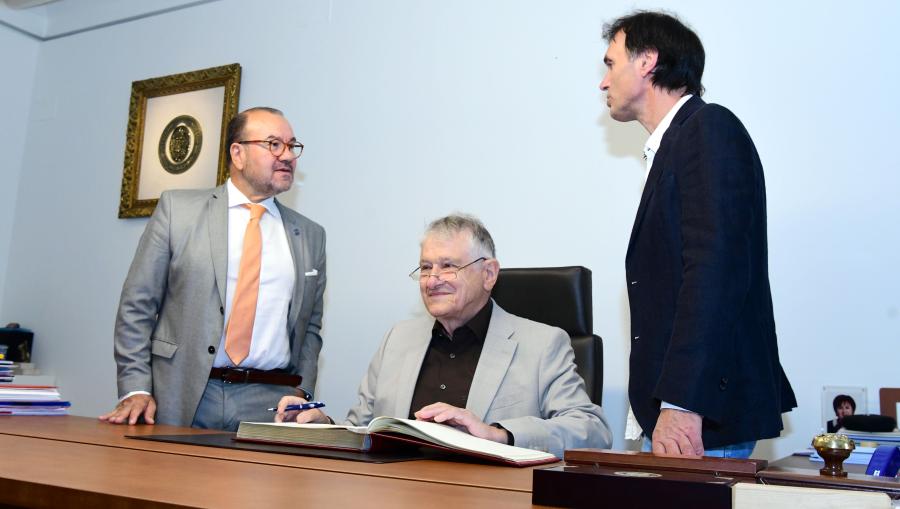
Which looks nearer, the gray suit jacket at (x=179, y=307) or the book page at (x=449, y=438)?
the book page at (x=449, y=438)

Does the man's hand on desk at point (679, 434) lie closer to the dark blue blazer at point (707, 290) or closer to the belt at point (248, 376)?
the dark blue blazer at point (707, 290)

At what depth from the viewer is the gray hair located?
2.33 m

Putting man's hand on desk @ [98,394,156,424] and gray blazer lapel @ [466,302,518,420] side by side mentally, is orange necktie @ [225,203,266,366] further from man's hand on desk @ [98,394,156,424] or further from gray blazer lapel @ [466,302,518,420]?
gray blazer lapel @ [466,302,518,420]

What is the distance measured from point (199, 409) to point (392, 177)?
1338 mm

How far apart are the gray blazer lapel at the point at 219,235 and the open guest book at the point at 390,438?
0.96m

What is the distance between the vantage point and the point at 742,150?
5.35 feet

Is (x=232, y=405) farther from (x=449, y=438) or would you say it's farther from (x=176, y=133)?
(x=176, y=133)

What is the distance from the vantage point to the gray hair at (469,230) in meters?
2.33

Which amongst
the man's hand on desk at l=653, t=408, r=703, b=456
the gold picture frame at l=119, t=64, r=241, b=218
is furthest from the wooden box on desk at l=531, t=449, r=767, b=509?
the gold picture frame at l=119, t=64, r=241, b=218

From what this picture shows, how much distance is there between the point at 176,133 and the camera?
156 inches

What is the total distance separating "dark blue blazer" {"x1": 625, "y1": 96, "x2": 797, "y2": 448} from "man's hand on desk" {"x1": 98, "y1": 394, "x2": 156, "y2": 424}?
4.08 feet

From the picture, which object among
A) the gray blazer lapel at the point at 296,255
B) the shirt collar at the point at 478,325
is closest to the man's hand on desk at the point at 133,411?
the gray blazer lapel at the point at 296,255

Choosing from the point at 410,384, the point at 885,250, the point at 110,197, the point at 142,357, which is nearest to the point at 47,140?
the point at 110,197

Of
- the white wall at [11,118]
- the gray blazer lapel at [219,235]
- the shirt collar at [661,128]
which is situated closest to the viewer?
the shirt collar at [661,128]
